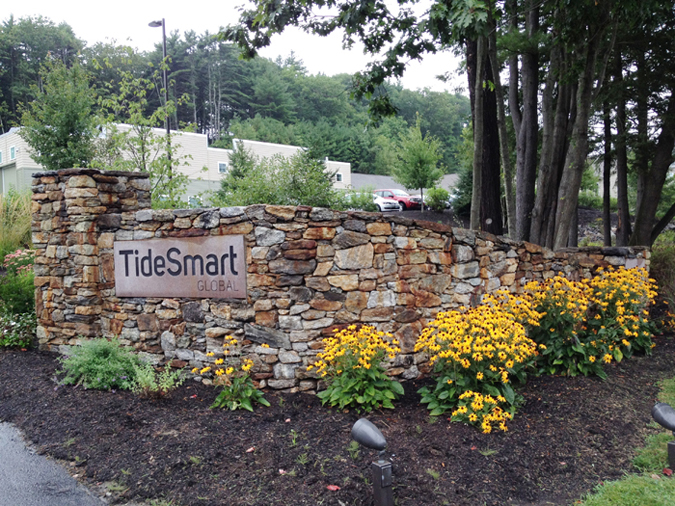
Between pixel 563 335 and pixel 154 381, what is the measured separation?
398 cm

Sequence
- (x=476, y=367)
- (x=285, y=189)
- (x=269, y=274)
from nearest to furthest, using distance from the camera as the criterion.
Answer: (x=476, y=367), (x=269, y=274), (x=285, y=189)

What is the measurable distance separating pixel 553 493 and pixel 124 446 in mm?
2915

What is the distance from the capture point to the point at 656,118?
905 centimetres

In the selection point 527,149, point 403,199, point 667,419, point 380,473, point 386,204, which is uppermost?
point 527,149

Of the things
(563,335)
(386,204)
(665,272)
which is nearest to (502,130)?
(563,335)

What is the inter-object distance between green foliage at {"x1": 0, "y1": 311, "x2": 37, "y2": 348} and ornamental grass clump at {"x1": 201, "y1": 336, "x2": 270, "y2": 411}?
9.43ft

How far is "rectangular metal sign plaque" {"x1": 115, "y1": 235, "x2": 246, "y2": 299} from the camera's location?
457 centimetres

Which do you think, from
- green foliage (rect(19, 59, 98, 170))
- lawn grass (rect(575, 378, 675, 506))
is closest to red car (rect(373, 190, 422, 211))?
green foliage (rect(19, 59, 98, 170))

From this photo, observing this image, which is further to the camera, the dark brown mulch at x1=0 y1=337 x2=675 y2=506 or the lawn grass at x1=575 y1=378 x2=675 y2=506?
the dark brown mulch at x1=0 y1=337 x2=675 y2=506

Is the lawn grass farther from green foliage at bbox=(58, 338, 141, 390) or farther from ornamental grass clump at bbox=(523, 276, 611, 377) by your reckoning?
green foliage at bbox=(58, 338, 141, 390)

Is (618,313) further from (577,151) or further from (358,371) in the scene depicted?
(358,371)

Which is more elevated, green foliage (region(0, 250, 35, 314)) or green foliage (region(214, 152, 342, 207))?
green foliage (region(214, 152, 342, 207))

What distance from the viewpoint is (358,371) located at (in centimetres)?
412

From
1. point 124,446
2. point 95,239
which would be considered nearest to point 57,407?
point 124,446
